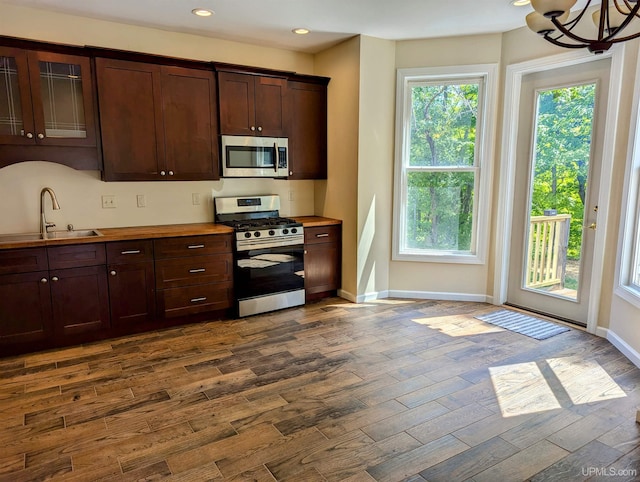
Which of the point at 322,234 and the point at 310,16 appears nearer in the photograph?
the point at 310,16

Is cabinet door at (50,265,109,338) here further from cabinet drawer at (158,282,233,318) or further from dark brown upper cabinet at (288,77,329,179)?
dark brown upper cabinet at (288,77,329,179)

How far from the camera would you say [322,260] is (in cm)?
455

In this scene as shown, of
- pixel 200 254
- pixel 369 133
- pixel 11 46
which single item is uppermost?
pixel 11 46

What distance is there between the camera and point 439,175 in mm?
4465

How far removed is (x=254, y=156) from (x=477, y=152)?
7.30 feet

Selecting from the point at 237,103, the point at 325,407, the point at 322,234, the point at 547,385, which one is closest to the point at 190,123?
the point at 237,103

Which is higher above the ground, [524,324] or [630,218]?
[630,218]

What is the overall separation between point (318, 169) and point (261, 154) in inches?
27.3

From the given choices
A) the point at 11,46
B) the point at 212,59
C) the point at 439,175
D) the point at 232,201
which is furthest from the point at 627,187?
the point at 11,46

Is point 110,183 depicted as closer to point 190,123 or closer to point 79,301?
point 190,123

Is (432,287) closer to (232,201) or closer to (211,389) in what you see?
(232,201)

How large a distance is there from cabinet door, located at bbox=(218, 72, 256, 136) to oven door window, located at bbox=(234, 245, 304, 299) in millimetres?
1183

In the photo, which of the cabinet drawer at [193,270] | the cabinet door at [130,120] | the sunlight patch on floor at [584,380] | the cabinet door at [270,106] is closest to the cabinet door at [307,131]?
the cabinet door at [270,106]

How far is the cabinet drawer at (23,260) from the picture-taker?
3.07 meters
